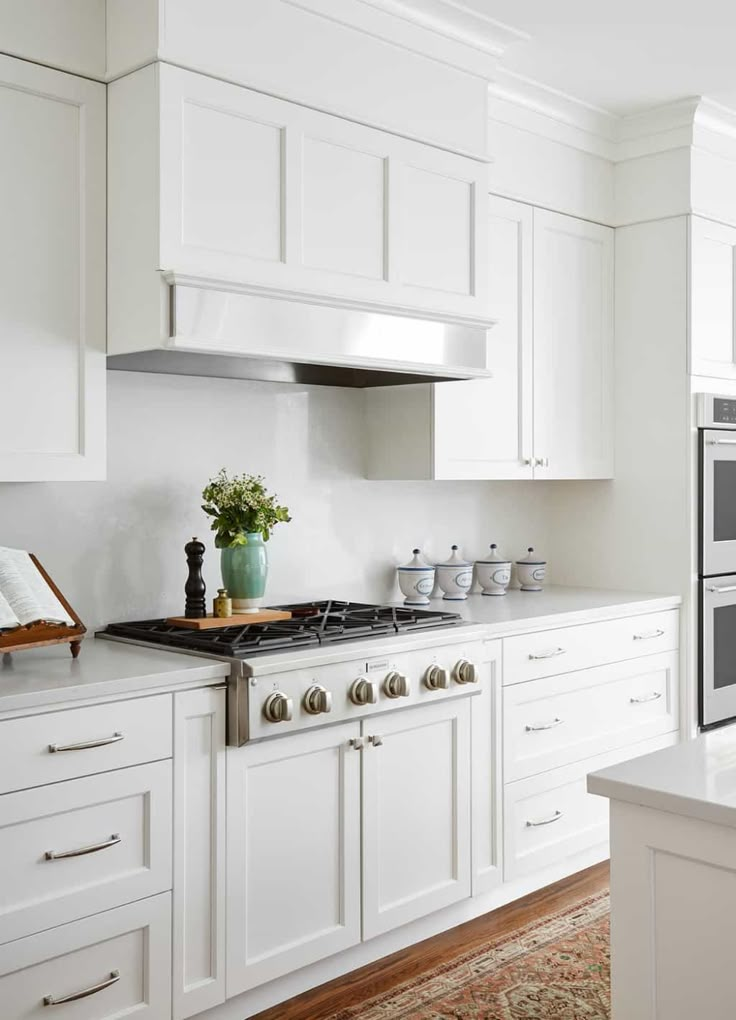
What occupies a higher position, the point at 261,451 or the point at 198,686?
the point at 261,451

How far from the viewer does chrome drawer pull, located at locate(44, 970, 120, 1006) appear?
6.82 feet

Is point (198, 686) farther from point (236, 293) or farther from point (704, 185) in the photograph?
point (704, 185)

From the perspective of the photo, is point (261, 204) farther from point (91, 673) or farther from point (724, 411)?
point (724, 411)

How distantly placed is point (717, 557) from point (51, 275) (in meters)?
2.63

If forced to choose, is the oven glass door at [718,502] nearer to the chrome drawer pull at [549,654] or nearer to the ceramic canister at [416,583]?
the chrome drawer pull at [549,654]

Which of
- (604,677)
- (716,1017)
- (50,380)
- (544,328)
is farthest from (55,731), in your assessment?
(544,328)

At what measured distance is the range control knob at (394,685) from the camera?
2662 millimetres

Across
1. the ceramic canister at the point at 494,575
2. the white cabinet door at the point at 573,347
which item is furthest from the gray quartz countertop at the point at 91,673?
the white cabinet door at the point at 573,347

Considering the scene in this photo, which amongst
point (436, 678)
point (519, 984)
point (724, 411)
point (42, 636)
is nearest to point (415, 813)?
point (436, 678)

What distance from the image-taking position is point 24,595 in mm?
2322

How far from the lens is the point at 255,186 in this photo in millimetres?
2559

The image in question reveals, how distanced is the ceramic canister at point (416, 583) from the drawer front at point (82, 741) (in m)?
1.41

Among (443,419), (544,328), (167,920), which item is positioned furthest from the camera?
(544,328)

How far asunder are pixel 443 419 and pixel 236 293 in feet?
3.45
